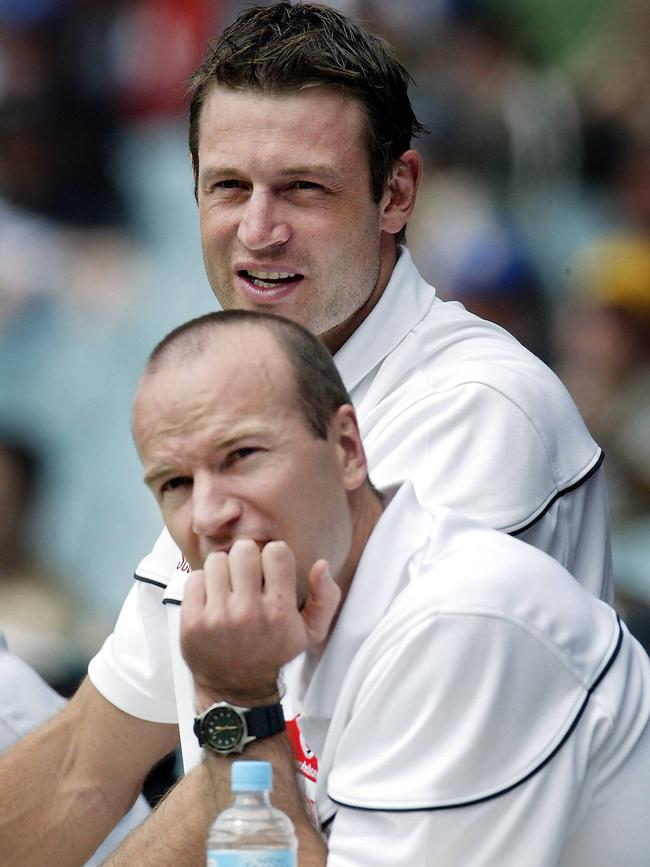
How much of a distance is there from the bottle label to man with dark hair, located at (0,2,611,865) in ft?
3.00

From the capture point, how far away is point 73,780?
2611mm

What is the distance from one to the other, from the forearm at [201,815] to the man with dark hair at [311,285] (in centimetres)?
40

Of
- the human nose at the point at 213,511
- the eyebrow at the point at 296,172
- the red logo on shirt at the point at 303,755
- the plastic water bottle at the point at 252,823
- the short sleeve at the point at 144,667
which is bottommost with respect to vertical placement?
the short sleeve at the point at 144,667

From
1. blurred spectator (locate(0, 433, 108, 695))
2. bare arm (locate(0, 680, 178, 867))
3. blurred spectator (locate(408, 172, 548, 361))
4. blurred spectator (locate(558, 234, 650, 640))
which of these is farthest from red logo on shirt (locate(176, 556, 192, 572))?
blurred spectator (locate(0, 433, 108, 695))

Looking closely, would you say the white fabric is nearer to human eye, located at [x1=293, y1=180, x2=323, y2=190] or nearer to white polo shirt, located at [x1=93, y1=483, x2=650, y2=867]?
white polo shirt, located at [x1=93, y1=483, x2=650, y2=867]

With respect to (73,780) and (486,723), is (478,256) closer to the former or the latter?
(73,780)

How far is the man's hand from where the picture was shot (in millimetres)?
1661

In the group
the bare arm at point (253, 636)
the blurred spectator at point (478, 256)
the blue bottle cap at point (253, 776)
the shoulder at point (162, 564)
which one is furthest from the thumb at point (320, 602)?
the blurred spectator at point (478, 256)

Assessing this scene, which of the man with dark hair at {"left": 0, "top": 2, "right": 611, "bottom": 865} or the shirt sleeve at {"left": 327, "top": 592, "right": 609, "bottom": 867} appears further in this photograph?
the man with dark hair at {"left": 0, "top": 2, "right": 611, "bottom": 865}

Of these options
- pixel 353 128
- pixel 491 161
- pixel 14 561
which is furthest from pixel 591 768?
pixel 14 561

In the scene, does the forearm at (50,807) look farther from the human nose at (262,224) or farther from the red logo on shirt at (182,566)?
the human nose at (262,224)

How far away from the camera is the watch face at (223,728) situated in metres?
1.69

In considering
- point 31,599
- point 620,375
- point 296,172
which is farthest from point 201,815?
Result: point 31,599

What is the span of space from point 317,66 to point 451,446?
779 millimetres
